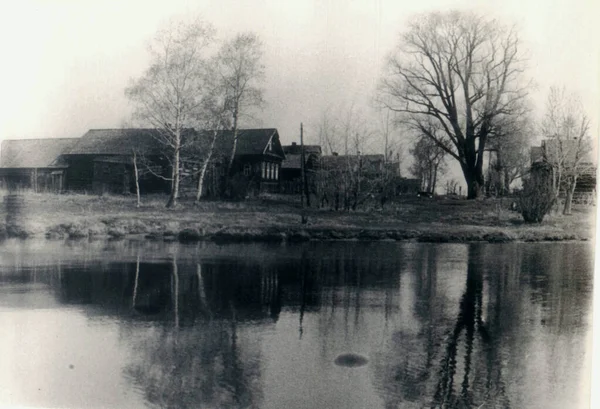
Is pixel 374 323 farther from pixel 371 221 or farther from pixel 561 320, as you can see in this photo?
pixel 371 221

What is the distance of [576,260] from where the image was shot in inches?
288

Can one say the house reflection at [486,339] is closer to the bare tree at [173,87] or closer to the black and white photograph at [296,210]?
the black and white photograph at [296,210]

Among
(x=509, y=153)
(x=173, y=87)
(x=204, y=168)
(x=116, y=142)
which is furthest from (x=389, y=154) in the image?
(x=116, y=142)

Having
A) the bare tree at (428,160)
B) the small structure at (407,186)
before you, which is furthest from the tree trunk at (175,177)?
the bare tree at (428,160)

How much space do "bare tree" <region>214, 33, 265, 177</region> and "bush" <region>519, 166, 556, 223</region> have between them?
184 inches

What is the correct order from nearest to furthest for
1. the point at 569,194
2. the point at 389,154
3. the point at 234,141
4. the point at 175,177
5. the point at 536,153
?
the point at 569,194, the point at 536,153, the point at 389,154, the point at 234,141, the point at 175,177

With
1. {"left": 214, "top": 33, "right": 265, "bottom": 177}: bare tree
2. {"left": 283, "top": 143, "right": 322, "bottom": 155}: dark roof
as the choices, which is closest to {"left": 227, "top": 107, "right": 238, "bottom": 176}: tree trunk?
{"left": 214, "top": 33, "right": 265, "bottom": 177}: bare tree

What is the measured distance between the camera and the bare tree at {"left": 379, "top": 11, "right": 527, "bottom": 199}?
7160 mm

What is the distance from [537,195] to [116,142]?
26.7 ft

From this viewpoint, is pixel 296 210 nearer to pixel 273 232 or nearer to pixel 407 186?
pixel 273 232

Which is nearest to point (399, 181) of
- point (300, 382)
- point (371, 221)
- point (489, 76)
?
point (371, 221)

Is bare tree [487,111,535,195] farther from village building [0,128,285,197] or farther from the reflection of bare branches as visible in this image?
village building [0,128,285,197]

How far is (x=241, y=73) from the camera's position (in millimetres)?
8164

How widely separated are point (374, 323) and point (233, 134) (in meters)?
4.81
